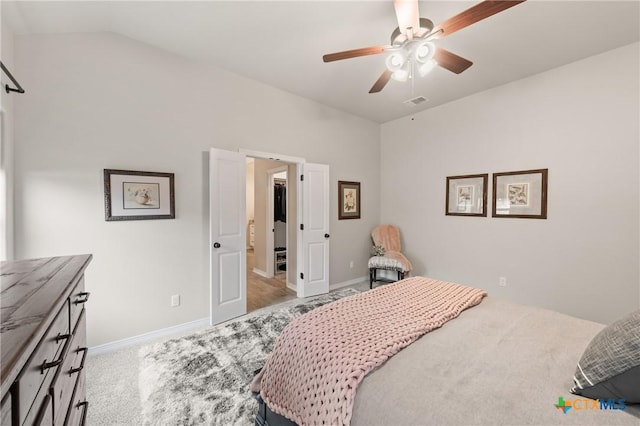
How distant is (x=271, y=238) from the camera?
16.0 feet

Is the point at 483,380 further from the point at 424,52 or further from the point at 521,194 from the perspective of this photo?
the point at 521,194

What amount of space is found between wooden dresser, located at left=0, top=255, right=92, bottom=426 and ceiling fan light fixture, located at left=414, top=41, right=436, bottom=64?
2.39m

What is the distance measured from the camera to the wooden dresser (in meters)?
0.53

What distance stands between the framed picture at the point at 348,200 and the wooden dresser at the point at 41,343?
3423 mm

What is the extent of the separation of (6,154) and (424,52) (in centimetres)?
325

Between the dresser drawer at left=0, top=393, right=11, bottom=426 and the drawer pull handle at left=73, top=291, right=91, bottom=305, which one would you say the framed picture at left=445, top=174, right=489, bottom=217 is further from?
the dresser drawer at left=0, top=393, right=11, bottom=426

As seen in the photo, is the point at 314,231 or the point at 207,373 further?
the point at 314,231

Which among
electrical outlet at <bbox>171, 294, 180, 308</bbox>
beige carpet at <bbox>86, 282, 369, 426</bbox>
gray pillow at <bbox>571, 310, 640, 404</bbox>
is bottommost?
beige carpet at <bbox>86, 282, 369, 426</bbox>

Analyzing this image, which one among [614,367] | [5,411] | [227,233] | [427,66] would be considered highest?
[427,66]

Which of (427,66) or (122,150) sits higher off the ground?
(427,66)

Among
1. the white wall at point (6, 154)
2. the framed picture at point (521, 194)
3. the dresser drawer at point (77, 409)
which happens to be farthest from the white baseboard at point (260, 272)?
the framed picture at point (521, 194)

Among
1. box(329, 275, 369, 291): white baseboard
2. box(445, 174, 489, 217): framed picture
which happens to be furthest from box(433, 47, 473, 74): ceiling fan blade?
box(329, 275, 369, 291): white baseboard

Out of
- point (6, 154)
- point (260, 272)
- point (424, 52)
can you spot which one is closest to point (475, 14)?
point (424, 52)

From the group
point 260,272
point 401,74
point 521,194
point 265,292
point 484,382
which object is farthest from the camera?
point 260,272
